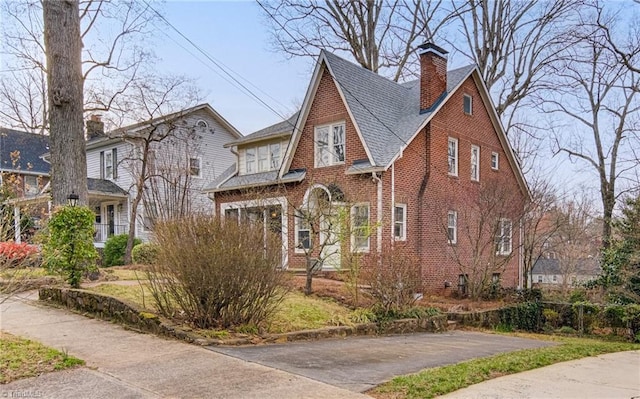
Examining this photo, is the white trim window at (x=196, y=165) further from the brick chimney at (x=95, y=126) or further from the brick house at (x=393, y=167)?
the brick chimney at (x=95, y=126)

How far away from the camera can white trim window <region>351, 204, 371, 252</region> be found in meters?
12.7

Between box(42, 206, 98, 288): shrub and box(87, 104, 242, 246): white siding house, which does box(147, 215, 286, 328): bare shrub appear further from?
box(87, 104, 242, 246): white siding house

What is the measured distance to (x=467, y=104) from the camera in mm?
18969

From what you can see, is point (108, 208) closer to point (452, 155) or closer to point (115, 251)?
point (115, 251)

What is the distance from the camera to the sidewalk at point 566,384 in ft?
16.8

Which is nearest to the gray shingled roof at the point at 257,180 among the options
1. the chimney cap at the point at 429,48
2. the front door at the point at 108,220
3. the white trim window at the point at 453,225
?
the white trim window at the point at 453,225

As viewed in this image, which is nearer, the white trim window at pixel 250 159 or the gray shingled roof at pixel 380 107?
the gray shingled roof at pixel 380 107

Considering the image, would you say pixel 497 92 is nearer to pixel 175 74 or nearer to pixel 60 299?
pixel 175 74

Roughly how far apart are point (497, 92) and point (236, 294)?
A: 23833 mm

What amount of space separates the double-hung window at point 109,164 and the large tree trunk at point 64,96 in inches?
561

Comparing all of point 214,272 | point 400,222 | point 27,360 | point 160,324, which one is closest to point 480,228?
point 400,222

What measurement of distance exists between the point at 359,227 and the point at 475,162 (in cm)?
896

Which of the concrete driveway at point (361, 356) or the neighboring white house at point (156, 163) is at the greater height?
the neighboring white house at point (156, 163)

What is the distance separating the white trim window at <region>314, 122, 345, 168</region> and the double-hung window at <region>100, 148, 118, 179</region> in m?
14.2
